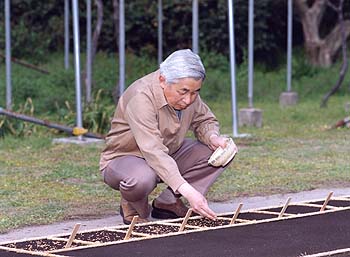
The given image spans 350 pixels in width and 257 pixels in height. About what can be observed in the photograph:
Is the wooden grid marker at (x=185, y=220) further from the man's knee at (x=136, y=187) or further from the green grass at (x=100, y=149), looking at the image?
the green grass at (x=100, y=149)

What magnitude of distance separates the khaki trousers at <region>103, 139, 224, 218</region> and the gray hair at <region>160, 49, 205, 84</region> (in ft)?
2.07

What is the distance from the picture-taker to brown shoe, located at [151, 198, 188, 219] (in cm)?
702

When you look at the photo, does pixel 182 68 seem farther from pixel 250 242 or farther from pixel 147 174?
A: pixel 250 242

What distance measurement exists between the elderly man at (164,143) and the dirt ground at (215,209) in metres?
0.27

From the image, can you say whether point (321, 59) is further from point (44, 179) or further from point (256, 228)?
point (256, 228)

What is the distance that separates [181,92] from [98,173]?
3.21 metres

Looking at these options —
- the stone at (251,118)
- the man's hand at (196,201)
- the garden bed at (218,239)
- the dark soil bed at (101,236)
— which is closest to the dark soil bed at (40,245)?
the garden bed at (218,239)

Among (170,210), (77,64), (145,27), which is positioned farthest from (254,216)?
(145,27)

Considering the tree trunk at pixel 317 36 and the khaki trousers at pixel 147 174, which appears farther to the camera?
the tree trunk at pixel 317 36

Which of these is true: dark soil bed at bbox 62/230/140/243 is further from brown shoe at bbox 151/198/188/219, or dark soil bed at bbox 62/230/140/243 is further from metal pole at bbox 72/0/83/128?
metal pole at bbox 72/0/83/128

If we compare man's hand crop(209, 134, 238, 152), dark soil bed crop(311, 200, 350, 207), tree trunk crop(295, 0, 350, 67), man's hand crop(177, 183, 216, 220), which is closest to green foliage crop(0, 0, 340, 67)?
tree trunk crop(295, 0, 350, 67)

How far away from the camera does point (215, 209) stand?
25.0ft

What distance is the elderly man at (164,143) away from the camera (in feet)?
20.7

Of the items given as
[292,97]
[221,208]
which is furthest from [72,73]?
[221,208]
